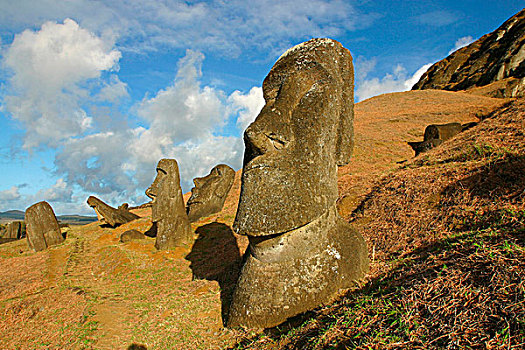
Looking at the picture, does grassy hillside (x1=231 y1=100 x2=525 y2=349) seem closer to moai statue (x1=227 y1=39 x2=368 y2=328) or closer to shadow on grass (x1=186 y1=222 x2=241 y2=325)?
moai statue (x1=227 y1=39 x2=368 y2=328)

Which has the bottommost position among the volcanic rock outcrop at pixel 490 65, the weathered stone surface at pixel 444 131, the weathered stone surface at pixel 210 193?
the weathered stone surface at pixel 210 193

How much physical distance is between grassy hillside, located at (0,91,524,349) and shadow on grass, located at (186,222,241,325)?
0.15 feet

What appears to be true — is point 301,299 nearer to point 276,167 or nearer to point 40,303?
point 276,167

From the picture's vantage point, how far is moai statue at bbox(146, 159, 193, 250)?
970cm

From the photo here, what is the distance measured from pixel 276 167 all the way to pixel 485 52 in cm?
5513

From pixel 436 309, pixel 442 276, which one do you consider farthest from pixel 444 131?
pixel 436 309

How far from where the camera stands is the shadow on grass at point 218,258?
5.63 metres

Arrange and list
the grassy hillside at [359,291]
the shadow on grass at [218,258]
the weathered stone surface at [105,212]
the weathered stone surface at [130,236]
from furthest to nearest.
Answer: the weathered stone surface at [105,212], the weathered stone surface at [130,236], the shadow on grass at [218,258], the grassy hillside at [359,291]

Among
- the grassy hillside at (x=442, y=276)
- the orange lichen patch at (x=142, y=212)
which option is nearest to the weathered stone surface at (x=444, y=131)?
the grassy hillside at (x=442, y=276)

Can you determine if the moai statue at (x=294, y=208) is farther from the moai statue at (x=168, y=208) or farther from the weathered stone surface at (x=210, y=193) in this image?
the weathered stone surface at (x=210, y=193)

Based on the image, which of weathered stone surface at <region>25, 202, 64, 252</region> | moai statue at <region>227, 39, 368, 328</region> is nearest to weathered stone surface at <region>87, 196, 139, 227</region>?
weathered stone surface at <region>25, 202, 64, 252</region>

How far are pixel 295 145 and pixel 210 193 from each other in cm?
1020

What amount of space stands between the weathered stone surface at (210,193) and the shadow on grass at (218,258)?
1538mm

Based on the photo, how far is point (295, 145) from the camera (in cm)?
375
